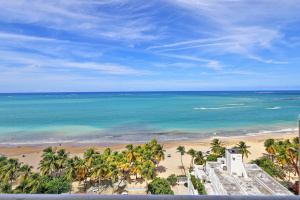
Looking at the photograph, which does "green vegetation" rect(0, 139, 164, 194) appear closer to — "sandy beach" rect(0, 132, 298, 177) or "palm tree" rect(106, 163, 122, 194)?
"palm tree" rect(106, 163, 122, 194)

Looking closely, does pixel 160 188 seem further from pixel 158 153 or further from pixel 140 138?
pixel 140 138

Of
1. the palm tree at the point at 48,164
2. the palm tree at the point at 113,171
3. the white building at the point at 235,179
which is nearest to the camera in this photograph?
the white building at the point at 235,179

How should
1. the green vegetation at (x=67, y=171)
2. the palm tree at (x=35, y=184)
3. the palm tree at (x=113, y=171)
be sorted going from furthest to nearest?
the palm tree at (x=113, y=171) → the green vegetation at (x=67, y=171) → the palm tree at (x=35, y=184)

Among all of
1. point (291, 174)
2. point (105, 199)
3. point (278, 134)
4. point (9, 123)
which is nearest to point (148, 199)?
point (105, 199)

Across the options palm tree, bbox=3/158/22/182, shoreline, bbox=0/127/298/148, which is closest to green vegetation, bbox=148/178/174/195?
palm tree, bbox=3/158/22/182

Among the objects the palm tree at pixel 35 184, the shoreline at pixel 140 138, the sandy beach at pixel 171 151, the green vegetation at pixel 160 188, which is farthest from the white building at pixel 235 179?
the shoreline at pixel 140 138

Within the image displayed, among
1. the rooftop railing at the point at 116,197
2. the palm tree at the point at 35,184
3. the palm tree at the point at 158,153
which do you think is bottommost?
the palm tree at the point at 35,184

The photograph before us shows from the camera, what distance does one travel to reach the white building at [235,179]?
1528cm

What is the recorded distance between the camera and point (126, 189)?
22.2 metres

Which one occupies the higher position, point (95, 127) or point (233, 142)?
point (95, 127)

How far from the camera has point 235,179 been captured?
1731cm

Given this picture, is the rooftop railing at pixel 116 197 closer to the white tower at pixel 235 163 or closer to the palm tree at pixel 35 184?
the white tower at pixel 235 163

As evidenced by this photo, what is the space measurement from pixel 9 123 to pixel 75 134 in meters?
27.7

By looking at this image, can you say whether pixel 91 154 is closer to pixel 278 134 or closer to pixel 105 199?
pixel 105 199
